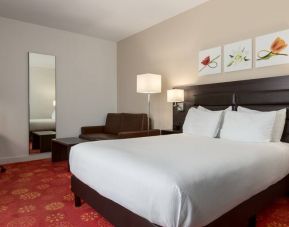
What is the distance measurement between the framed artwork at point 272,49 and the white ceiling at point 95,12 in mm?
1186

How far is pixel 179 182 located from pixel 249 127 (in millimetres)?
1505

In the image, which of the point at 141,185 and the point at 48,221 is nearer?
the point at 141,185

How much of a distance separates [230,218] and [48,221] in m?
1.49

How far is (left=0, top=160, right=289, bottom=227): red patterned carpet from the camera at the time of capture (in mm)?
1884

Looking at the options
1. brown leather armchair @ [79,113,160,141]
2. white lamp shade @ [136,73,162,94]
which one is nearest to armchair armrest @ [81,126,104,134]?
brown leather armchair @ [79,113,160,141]

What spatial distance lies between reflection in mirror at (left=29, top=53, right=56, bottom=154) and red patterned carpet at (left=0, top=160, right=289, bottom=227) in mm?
1041

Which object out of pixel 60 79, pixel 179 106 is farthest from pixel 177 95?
pixel 60 79

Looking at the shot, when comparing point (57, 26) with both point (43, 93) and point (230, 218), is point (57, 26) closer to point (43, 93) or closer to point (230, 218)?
point (43, 93)

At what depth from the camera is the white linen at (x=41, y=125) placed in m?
4.07

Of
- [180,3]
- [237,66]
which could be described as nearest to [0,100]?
[180,3]

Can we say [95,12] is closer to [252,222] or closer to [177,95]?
[177,95]

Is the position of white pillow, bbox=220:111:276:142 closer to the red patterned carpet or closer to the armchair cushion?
the red patterned carpet

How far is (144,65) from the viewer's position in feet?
14.5

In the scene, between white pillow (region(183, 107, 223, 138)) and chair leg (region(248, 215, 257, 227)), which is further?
white pillow (region(183, 107, 223, 138))
